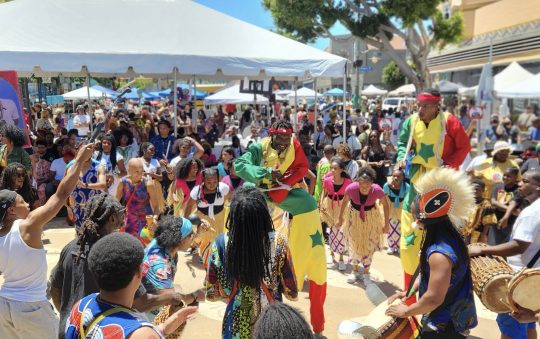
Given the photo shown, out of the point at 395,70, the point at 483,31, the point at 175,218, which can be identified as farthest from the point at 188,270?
the point at 395,70

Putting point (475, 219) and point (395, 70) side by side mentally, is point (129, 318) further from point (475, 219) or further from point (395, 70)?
point (395, 70)

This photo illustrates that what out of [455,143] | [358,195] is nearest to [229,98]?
[358,195]

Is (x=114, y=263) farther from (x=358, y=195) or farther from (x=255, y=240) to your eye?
(x=358, y=195)

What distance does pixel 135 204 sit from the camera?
589 cm

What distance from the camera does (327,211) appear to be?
22.7ft

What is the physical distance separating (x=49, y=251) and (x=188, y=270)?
2245 mm

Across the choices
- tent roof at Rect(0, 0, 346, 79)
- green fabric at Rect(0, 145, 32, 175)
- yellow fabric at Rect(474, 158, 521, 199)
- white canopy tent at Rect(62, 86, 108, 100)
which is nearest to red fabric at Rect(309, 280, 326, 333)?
yellow fabric at Rect(474, 158, 521, 199)

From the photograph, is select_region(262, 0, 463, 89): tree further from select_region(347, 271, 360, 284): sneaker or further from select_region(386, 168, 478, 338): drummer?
select_region(386, 168, 478, 338): drummer

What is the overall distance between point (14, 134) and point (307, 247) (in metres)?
4.09

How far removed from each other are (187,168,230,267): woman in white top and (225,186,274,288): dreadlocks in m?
3.45

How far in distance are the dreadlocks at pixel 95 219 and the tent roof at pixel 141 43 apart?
625cm

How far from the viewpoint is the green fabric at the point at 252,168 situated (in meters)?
4.52

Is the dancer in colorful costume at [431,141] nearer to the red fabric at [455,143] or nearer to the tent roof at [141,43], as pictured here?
the red fabric at [455,143]

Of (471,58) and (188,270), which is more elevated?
(471,58)
